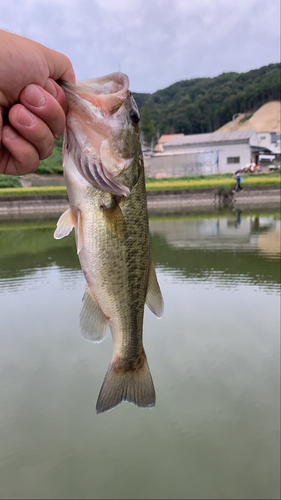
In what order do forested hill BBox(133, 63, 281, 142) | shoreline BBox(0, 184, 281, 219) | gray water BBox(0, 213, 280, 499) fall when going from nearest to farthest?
gray water BBox(0, 213, 280, 499) → shoreline BBox(0, 184, 281, 219) → forested hill BBox(133, 63, 281, 142)

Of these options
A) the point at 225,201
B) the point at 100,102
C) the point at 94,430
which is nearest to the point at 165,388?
the point at 94,430

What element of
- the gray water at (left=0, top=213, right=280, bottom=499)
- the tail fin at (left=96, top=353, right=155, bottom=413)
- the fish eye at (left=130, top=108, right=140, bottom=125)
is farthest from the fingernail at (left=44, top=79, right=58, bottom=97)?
the gray water at (left=0, top=213, right=280, bottom=499)

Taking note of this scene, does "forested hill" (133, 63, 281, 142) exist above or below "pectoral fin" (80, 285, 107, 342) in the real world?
above

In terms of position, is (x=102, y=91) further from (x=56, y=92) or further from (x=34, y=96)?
(x=34, y=96)

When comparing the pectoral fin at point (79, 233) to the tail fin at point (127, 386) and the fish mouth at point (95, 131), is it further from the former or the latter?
the tail fin at point (127, 386)

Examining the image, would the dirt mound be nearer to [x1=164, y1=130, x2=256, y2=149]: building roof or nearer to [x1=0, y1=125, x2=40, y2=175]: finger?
[x1=164, y1=130, x2=256, y2=149]: building roof

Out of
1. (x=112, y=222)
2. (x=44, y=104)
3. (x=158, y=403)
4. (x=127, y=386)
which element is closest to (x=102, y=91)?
(x=44, y=104)

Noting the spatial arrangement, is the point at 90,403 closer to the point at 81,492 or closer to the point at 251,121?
the point at 81,492
